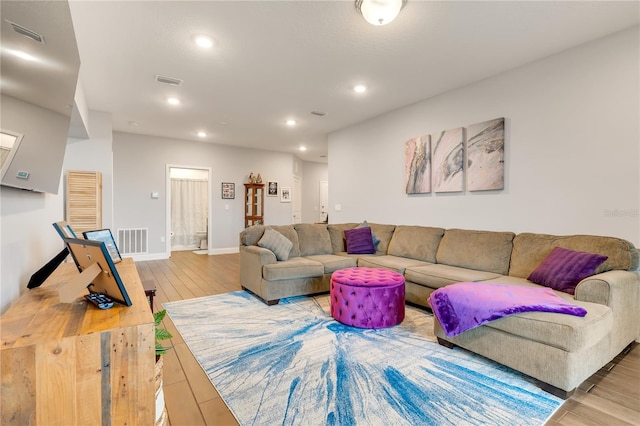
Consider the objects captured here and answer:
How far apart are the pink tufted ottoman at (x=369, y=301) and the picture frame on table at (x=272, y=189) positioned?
17.9ft

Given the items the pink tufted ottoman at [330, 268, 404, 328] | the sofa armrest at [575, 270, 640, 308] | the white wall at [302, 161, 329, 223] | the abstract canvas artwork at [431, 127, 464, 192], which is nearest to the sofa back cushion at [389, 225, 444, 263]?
the abstract canvas artwork at [431, 127, 464, 192]

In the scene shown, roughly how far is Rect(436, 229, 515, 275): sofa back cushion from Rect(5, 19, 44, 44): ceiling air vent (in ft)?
12.0

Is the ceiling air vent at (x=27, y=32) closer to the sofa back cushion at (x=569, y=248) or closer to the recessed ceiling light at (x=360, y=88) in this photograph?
the recessed ceiling light at (x=360, y=88)

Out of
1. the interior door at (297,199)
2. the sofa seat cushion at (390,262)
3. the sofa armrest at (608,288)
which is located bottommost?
the sofa seat cushion at (390,262)

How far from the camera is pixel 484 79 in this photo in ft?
11.9

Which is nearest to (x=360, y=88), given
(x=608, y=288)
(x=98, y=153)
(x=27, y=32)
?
(x=608, y=288)

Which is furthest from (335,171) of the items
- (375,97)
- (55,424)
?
(55,424)

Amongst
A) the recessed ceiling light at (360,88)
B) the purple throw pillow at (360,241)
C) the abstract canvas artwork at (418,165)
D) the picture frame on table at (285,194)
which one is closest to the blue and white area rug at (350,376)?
the purple throw pillow at (360,241)

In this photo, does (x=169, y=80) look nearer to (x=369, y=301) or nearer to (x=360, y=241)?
(x=360, y=241)

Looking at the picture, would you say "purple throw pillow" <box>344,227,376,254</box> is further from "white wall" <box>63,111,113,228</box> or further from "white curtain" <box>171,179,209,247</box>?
"white curtain" <box>171,179,209,247</box>

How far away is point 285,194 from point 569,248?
6.54 meters

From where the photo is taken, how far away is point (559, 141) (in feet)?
9.92

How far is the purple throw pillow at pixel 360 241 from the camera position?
171 inches

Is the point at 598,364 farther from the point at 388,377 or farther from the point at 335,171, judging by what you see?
the point at 335,171
